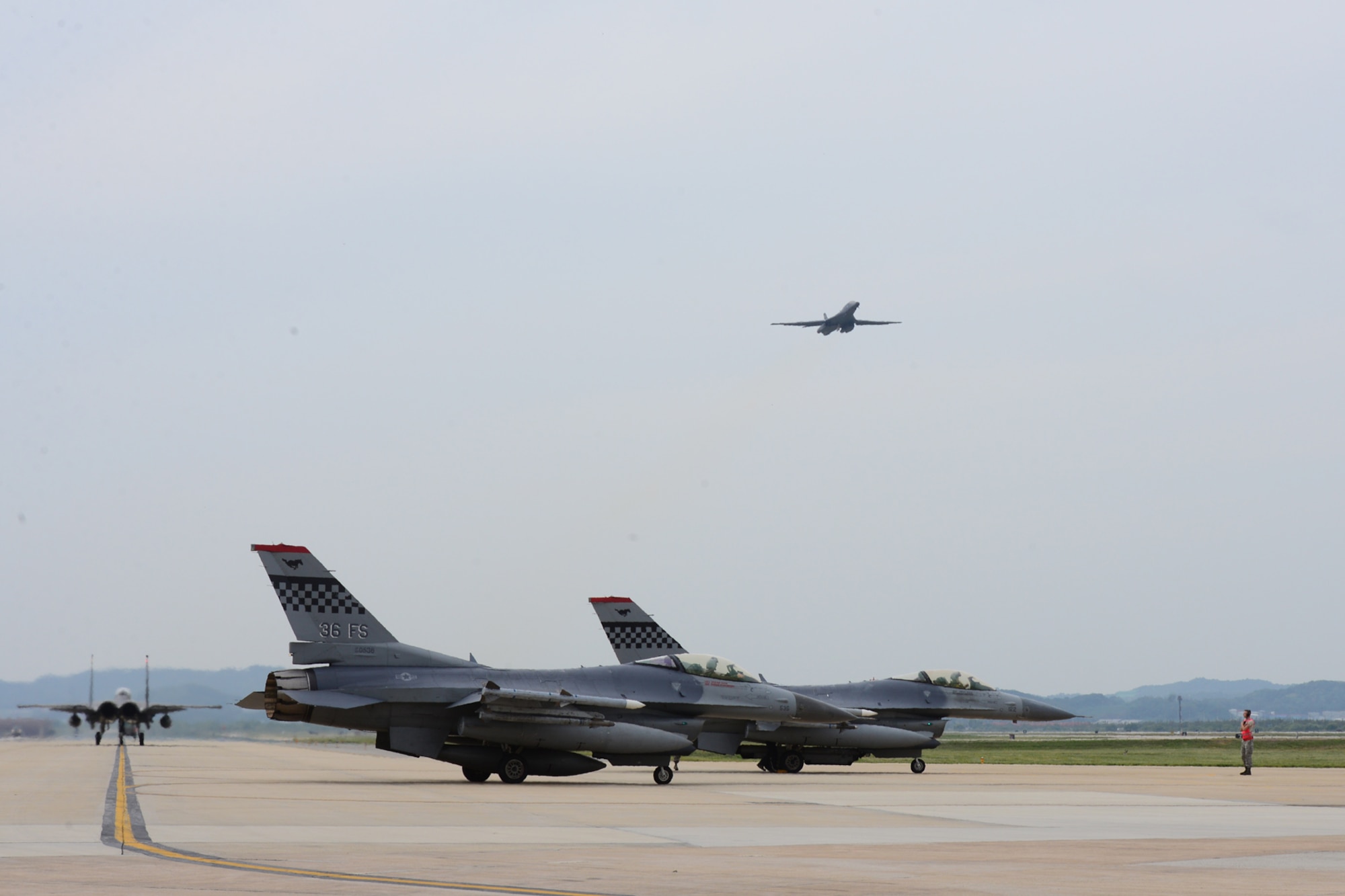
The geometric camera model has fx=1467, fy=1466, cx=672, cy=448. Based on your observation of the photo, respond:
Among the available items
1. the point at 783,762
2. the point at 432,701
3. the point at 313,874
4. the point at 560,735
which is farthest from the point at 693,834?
the point at 783,762

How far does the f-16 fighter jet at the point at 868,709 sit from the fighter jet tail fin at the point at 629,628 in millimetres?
18

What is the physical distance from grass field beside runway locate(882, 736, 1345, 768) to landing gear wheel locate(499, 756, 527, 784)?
16.7 meters

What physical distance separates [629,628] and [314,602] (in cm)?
1340

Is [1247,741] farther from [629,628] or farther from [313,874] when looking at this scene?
[313,874]

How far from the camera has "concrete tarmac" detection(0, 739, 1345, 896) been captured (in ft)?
34.7

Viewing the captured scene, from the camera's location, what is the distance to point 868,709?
35.2 meters

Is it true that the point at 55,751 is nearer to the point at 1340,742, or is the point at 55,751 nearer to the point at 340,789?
the point at 340,789

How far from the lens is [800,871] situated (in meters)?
11.3

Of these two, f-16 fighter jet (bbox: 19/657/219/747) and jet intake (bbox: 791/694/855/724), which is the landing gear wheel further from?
f-16 fighter jet (bbox: 19/657/219/747)

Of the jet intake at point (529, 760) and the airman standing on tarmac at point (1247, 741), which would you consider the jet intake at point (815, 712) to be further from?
the airman standing on tarmac at point (1247, 741)

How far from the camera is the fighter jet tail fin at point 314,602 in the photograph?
26.6 m

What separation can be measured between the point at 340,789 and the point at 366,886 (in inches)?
568

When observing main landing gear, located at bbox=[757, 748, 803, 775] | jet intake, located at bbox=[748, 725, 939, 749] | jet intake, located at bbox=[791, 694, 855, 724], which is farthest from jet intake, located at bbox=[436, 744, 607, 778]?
main landing gear, located at bbox=[757, 748, 803, 775]

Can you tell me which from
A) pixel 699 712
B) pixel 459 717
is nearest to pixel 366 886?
pixel 459 717
